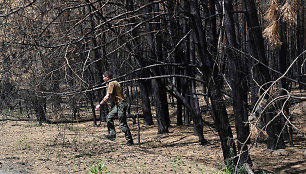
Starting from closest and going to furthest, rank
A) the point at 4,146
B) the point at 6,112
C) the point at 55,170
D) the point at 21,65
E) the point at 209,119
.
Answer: the point at 55,170 → the point at 4,146 → the point at 21,65 → the point at 6,112 → the point at 209,119

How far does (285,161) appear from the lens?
36.4 ft

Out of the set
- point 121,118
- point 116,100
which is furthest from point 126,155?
point 116,100

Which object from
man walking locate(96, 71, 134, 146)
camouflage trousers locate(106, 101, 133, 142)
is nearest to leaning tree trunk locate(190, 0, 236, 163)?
man walking locate(96, 71, 134, 146)

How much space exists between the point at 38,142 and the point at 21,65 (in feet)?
8.28

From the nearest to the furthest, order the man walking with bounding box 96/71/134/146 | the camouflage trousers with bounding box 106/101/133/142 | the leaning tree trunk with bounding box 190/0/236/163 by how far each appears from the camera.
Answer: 1. the leaning tree trunk with bounding box 190/0/236/163
2. the man walking with bounding box 96/71/134/146
3. the camouflage trousers with bounding box 106/101/133/142

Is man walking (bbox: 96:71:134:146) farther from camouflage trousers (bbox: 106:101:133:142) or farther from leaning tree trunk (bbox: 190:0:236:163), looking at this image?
leaning tree trunk (bbox: 190:0:236:163)

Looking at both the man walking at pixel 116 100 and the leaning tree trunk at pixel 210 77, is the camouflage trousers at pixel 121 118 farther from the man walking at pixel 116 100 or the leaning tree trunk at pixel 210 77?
the leaning tree trunk at pixel 210 77

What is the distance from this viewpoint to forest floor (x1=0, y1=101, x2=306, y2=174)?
8289 millimetres

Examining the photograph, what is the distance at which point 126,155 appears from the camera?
9.65 meters

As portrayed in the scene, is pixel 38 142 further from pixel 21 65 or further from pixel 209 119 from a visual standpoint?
pixel 209 119

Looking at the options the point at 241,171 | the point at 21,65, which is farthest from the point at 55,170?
the point at 21,65

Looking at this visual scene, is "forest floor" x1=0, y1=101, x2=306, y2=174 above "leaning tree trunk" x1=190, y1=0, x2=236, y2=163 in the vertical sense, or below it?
below

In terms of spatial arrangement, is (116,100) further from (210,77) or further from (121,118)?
(210,77)

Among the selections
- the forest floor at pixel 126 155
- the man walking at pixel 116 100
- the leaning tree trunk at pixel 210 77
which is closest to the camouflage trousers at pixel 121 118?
the man walking at pixel 116 100
